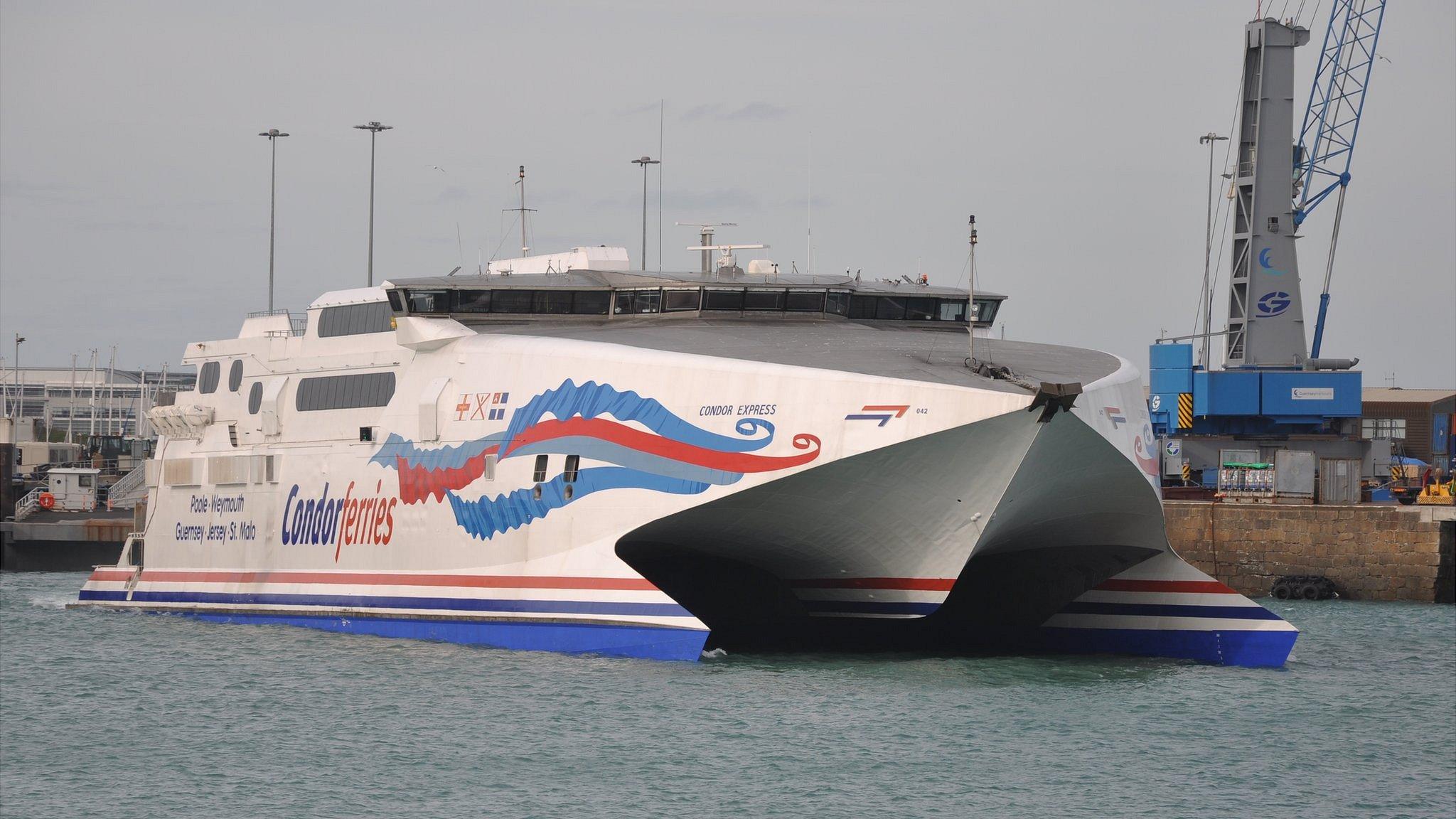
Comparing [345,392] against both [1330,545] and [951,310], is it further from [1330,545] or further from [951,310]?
[1330,545]

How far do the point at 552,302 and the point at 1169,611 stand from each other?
41.3 feet

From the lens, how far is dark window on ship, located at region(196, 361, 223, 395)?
1597 inches

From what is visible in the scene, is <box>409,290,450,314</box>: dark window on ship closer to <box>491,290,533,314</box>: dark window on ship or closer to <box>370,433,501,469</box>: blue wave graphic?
<box>491,290,533,314</box>: dark window on ship

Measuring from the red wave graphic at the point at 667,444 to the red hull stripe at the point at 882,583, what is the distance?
3626mm

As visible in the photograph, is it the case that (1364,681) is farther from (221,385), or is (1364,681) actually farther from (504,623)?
(221,385)

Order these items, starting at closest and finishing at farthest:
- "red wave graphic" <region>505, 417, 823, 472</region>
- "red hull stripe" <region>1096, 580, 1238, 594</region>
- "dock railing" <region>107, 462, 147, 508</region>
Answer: "red wave graphic" <region>505, 417, 823, 472</region> → "red hull stripe" <region>1096, 580, 1238, 594</region> → "dock railing" <region>107, 462, 147, 508</region>

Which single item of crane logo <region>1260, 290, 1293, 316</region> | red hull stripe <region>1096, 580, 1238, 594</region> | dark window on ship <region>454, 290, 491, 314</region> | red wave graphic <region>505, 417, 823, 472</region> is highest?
crane logo <region>1260, 290, 1293, 316</region>

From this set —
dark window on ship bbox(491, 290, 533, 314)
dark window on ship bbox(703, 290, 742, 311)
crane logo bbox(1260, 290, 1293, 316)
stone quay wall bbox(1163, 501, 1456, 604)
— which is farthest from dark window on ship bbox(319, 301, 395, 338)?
crane logo bbox(1260, 290, 1293, 316)

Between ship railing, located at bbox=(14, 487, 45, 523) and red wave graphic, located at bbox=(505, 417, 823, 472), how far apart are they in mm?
42986

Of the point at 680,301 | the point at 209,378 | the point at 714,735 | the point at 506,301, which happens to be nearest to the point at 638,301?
the point at 680,301

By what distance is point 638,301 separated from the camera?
33.7 m

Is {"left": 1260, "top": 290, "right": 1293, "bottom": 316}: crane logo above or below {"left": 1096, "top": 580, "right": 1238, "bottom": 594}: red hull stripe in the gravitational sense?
above

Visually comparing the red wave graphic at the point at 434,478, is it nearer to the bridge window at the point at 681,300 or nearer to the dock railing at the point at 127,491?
the bridge window at the point at 681,300

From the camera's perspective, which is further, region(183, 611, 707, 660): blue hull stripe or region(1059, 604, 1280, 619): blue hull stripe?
region(1059, 604, 1280, 619): blue hull stripe
